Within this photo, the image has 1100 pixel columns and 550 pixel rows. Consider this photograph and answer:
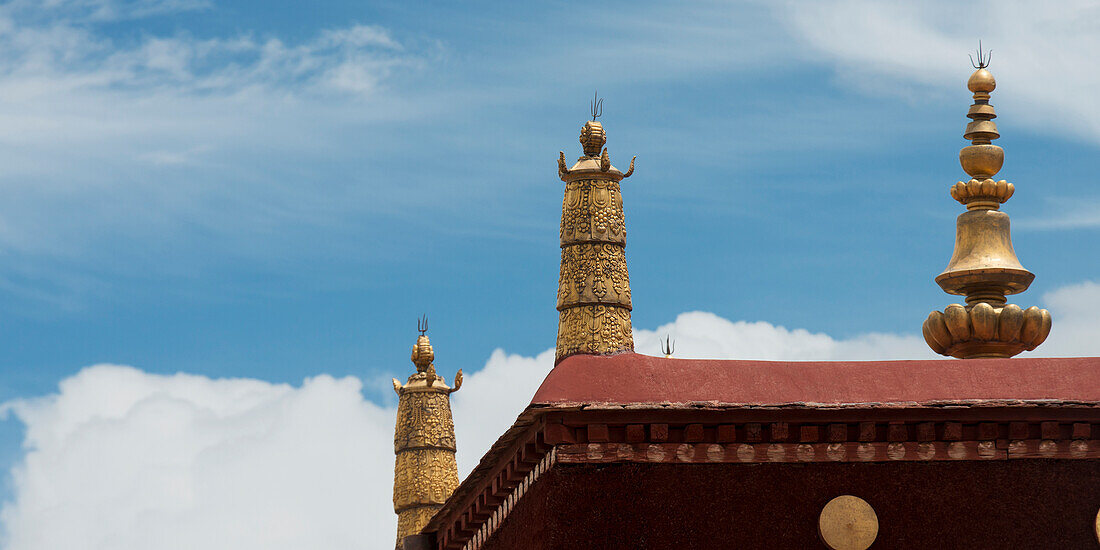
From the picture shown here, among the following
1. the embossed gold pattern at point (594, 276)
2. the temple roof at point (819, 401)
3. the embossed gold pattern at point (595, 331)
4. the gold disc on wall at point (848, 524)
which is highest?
the embossed gold pattern at point (594, 276)

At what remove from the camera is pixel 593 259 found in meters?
16.1

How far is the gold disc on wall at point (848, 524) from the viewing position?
1287cm

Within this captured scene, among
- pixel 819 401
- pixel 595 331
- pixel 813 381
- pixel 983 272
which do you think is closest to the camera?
pixel 819 401

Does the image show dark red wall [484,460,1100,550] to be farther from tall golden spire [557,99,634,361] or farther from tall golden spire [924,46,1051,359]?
tall golden spire [924,46,1051,359]

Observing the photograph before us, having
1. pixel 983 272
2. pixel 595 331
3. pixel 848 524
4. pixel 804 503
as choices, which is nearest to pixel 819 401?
pixel 804 503

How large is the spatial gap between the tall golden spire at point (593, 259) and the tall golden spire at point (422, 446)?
27.5 ft

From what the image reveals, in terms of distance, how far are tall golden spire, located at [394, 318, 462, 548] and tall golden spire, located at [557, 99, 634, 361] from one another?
27.5ft

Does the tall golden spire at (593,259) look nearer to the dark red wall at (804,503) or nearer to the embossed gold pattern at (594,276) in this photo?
the embossed gold pattern at (594,276)

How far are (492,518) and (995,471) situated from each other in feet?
14.9

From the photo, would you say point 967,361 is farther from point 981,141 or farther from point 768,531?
point 981,141

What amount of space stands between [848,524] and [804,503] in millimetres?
344

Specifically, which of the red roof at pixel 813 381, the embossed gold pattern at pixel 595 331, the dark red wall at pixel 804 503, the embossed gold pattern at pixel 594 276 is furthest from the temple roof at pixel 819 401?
the embossed gold pattern at pixel 594 276

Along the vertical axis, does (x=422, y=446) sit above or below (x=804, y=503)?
above

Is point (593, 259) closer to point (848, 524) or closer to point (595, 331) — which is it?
point (595, 331)
